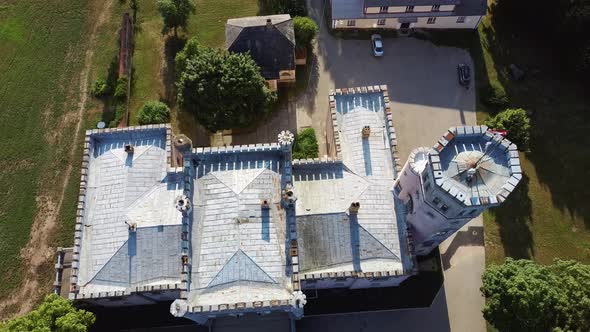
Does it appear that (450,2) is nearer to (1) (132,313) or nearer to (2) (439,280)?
(2) (439,280)

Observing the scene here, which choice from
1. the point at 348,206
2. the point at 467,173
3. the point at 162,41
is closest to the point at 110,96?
the point at 162,41

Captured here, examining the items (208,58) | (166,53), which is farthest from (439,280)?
(166,53)

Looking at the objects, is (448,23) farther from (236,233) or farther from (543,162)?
(236,233)

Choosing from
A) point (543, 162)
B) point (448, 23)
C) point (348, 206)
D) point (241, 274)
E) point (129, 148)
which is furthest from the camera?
point (448, 23)

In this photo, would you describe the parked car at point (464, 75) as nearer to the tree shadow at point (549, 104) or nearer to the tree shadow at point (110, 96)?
the tree shadow at point (549, 104)

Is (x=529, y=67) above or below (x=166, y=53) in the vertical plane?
below

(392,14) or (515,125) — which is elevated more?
(392,14)

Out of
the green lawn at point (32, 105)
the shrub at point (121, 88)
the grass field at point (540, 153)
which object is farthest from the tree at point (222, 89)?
the grass field at point (540, 153)

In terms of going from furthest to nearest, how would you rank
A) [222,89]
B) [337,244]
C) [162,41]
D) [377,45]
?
1. [162,41]
2. [377,45]
3. [222,89]
4. [337,244]
